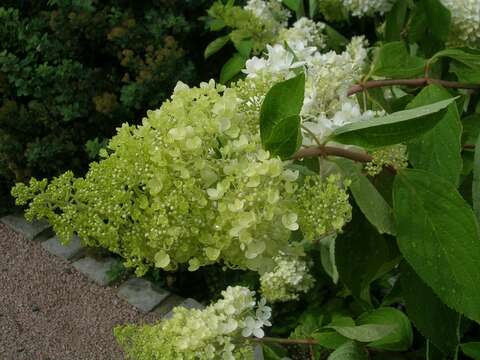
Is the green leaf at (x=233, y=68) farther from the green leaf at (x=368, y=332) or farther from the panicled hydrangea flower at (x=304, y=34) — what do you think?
the green leaf at (x=368, y=332)

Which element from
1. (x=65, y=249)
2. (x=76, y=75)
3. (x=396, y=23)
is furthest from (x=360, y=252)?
(x=65, y=249)

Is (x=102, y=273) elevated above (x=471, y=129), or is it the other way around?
(x=471, y=129)

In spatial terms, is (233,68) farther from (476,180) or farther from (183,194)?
(183,194)

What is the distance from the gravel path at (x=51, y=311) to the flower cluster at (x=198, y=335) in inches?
71.9

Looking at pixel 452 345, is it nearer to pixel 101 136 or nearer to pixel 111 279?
pixel 111 279

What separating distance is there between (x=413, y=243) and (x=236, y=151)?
9.8 inches

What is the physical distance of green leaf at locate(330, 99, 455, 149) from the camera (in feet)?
2.06

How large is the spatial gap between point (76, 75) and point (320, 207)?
2.66 m

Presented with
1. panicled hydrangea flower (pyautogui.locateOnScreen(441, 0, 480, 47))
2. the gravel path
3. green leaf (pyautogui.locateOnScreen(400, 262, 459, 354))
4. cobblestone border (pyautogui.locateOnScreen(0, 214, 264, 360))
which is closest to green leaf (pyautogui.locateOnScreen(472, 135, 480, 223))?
green leaf (pyautogui.locateOnScreen(400, 262, 459, 354))

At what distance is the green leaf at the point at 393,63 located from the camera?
99 centimetres

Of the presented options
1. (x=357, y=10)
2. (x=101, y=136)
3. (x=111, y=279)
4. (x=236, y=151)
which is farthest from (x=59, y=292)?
(x=236, y=151)

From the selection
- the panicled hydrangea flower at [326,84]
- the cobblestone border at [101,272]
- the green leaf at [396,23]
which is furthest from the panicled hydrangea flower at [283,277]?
the panicled hydrangea flower at [326,84]

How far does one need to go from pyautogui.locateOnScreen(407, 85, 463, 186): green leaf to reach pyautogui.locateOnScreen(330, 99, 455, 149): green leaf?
0.71 ft

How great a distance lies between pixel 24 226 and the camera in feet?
11.2
